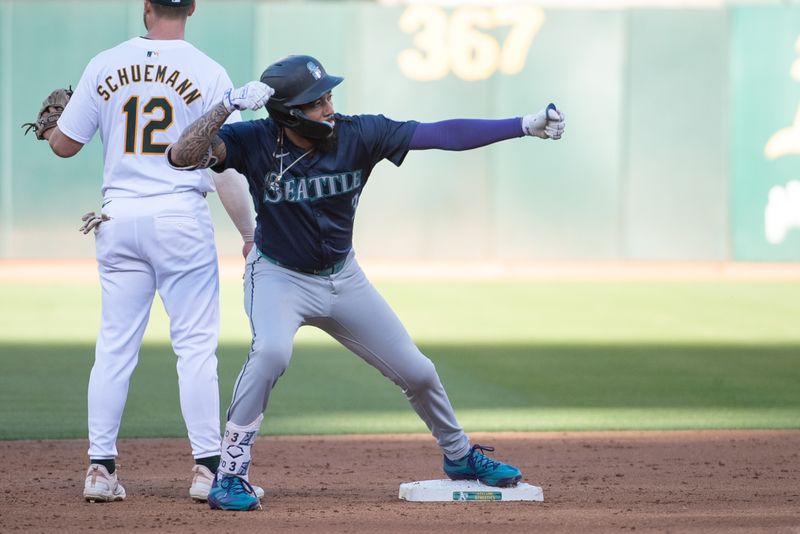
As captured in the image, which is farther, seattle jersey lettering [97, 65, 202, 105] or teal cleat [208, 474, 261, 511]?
seattle jersey lettering [97, 65, 202, 105]

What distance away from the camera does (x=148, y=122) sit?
517cm

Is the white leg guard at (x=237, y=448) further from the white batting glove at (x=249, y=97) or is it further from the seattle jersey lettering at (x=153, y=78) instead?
the seattle jersey lettering at (x=153, y=78)

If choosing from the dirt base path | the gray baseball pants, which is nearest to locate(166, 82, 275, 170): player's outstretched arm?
the gray baseball pants

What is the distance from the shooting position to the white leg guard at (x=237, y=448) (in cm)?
504

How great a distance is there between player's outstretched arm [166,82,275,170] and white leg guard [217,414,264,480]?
1003 millimetres

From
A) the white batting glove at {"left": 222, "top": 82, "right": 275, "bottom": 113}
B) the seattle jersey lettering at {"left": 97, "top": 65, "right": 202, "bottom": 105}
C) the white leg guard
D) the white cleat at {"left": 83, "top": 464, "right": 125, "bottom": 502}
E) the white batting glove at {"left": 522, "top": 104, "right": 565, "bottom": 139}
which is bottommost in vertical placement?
the white cleat at {"left": 83, "top": 464, "right": 125, "bottom": 502}

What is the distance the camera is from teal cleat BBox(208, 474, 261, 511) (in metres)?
5.04

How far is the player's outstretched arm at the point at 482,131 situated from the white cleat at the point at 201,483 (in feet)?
4.97

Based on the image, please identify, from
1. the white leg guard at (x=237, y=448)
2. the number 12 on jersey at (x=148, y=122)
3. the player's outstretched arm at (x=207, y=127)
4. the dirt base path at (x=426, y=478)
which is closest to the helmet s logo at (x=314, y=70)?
the player's outstretched arm at (x=207, y=127)

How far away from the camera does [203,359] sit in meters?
5.22

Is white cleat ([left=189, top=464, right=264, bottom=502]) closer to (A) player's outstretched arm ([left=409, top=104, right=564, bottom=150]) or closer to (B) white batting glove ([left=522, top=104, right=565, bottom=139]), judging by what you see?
(A) player's outstretched arm ([left=409, top=104, right=564, bottom=150])

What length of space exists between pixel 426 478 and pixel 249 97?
6.88 feet

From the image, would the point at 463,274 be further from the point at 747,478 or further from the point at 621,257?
the point at 747,478

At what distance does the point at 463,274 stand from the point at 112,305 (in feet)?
43.7
